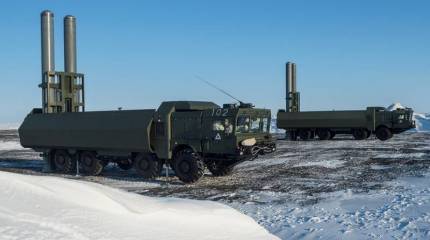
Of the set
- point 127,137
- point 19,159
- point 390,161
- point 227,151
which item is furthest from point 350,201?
point 19,159

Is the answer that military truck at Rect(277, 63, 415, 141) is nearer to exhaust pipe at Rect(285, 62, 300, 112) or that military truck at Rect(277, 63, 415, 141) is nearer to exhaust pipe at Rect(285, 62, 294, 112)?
exhaust pipe at Rect(285, 62, 300, 112)

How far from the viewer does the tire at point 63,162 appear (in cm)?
1930

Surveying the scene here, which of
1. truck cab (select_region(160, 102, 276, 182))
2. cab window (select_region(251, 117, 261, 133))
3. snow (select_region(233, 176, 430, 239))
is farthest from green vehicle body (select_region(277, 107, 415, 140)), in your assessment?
snow (select_region(233, 176, 430, 239))

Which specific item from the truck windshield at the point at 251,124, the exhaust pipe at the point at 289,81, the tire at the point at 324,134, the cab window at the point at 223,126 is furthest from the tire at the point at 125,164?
the exhaust pipe at the point at 289,81

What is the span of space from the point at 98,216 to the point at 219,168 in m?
12.5

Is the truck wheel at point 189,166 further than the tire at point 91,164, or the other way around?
the tire at point 91,164

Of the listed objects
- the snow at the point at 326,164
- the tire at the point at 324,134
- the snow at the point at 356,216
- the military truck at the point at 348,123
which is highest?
the military truck at the point at 348,123

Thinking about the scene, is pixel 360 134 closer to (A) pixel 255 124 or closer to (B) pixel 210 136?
(A) pixel 255 124

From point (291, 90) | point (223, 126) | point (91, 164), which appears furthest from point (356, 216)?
point (291, 90)

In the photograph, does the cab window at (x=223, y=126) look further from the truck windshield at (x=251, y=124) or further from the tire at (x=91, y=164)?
the tire at (x=91, y=164)

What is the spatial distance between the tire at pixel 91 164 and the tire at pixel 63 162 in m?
0.85

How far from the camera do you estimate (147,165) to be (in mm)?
16859

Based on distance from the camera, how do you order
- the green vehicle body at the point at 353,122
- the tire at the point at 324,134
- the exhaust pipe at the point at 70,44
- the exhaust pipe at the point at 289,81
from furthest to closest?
the exhaust pipe at the point at 289,81, the tire at the point at 324,134, the green vehicle body at the point at 353,122, the exhaust pipe at the point at 70,44

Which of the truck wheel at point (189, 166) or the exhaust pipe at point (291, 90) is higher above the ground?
the exhaust pipe at point (291, 90)
